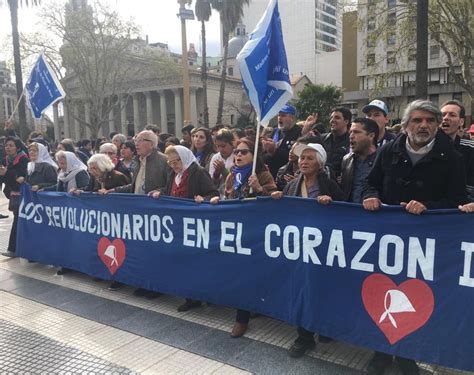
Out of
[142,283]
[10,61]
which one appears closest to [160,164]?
[142,283]

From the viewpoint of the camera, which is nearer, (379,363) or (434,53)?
(379,363)

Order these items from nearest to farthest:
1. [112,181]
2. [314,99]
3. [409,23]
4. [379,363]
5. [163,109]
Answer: [379,363] < [112,181] < [409,23] < [314,99] < [163,109]

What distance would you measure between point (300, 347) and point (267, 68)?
2.48 meters

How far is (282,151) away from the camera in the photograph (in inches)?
219

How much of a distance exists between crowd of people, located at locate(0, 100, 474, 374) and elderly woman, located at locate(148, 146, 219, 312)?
1 centimetres

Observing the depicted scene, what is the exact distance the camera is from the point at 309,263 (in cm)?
342

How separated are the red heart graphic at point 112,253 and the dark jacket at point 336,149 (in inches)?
95.5

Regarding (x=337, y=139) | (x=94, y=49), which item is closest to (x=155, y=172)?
(x=337, y=139)

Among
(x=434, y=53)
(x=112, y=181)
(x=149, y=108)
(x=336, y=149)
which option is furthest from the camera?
(x=149, y=108)

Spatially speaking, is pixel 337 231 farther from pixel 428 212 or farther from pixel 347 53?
pixel 347 53

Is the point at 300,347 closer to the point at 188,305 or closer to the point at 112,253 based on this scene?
the point at 188,305

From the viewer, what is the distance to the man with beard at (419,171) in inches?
118

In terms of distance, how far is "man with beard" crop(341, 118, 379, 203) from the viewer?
12.2 feet

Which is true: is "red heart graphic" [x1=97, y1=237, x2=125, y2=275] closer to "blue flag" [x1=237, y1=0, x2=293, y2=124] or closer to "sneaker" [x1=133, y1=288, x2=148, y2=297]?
"sneaker" [x1=133, y1=288, x2=148, y2=297]
